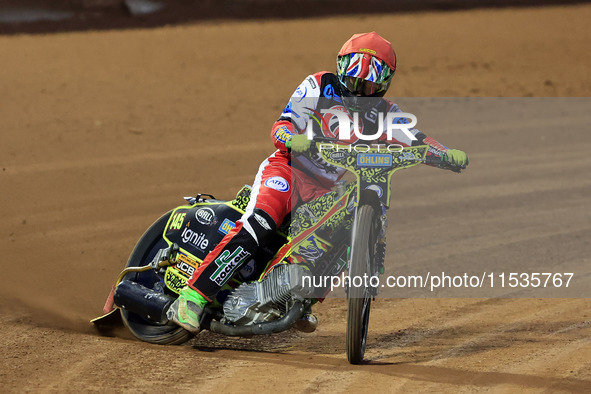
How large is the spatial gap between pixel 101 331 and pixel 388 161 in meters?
2.68

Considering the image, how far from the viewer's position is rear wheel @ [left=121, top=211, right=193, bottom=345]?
23.3 ft

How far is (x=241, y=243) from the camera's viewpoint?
21.8 feet

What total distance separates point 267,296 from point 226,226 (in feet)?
2.37

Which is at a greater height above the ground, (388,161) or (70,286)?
(388,161)

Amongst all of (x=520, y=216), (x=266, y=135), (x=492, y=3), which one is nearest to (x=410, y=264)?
(x=520, y=216)

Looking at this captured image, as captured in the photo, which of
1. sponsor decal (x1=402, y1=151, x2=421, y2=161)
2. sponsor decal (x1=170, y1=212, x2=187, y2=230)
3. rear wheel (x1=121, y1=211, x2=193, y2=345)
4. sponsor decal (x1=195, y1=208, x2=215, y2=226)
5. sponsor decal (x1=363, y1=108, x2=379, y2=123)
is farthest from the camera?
sponsor decal (x1=170, y1=212, x2=187, y2=230)

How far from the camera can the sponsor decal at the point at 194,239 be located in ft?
23.5

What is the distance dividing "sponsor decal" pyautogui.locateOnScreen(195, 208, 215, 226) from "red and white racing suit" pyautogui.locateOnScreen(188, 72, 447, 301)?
0.49 meters

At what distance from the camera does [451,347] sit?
6977mm

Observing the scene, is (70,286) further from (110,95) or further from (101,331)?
(110,95)

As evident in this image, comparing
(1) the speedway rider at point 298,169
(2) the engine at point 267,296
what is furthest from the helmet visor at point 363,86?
(2) the engine at point 267,296

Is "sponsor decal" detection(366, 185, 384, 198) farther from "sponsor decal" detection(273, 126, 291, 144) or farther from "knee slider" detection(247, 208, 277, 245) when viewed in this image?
"knee slider" detection(247, 208, 277, 245)

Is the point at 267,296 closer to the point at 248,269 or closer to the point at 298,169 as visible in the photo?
the point at 248,269

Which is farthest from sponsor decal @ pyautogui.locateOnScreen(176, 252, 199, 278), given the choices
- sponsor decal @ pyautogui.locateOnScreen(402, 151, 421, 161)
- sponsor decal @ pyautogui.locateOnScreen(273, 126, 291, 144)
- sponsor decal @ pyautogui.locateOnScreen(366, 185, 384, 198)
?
sponsor decal @ pyautogui.locateOnScreen(402, 151, 421, 161)
